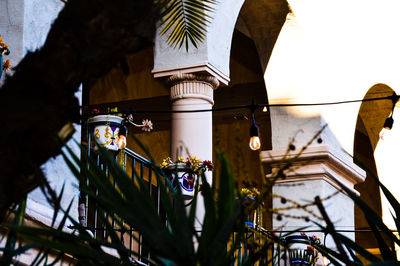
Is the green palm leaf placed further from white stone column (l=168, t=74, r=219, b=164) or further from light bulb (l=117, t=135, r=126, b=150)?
white stone column (l=168, t=74, r=219, b=164)

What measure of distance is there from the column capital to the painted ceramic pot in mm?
1610

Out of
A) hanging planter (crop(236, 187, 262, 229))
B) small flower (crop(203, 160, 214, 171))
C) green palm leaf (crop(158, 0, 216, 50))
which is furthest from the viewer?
small flower (crop(203, 160, 214, 171))

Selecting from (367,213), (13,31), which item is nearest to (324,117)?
(13,31)

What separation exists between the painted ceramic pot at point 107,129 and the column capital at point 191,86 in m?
1.61

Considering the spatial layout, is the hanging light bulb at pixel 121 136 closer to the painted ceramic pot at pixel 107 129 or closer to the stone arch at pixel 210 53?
the painted ceramic pot at pixel 107 129

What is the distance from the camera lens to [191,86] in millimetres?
8797

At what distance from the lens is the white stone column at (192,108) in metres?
8.75

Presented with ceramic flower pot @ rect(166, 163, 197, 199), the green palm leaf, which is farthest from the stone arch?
the green palm leaf

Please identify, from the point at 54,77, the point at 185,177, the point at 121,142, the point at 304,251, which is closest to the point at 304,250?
the point at 304,251

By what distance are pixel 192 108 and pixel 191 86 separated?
23cm

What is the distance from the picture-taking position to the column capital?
28.8 feet

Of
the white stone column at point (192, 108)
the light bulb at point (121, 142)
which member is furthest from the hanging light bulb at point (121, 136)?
the white stone column at point (192, 108)

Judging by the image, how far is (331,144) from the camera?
1077 centimetres

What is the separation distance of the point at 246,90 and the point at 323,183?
417 centimetres
